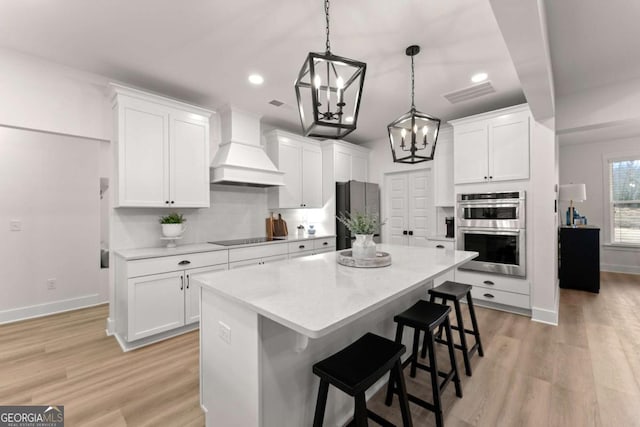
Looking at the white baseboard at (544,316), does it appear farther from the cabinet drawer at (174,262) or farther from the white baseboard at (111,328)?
the white baseboard at (111,328)

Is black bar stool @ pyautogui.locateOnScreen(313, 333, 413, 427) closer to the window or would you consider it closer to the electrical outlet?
the electrical outlet

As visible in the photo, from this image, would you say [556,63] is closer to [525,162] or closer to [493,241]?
[525,162]

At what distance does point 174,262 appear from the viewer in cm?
290

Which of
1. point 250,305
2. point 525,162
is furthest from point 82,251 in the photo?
point 525,162

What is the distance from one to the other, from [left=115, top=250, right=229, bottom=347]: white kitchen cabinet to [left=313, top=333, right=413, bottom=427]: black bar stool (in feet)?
5.55

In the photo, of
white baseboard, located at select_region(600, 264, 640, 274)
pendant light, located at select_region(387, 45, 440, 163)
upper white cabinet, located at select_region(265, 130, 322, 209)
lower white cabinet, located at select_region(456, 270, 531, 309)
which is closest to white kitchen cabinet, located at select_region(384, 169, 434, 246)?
lower white cabinet, located at select_region(456, 270, 531, 309)

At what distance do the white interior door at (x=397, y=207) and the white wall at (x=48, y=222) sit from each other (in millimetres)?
4875

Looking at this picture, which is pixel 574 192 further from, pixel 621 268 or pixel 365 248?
pixel 365 248

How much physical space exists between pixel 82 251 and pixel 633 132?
30.9 feet

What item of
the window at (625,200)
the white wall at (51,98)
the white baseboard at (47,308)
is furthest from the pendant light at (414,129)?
the window at (625,200)

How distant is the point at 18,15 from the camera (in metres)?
2.04

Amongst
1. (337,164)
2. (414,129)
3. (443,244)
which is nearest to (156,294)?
(414,129)

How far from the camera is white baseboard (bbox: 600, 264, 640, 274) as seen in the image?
5.32 meters

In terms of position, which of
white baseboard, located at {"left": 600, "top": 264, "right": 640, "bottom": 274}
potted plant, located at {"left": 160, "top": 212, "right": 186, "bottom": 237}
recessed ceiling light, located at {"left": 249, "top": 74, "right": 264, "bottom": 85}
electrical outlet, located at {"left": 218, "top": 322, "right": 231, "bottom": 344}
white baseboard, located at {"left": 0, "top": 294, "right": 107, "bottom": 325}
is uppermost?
recessed ceiling light, located at {"left": 249, "top": 74, "right": 264, "bottom": 85}
